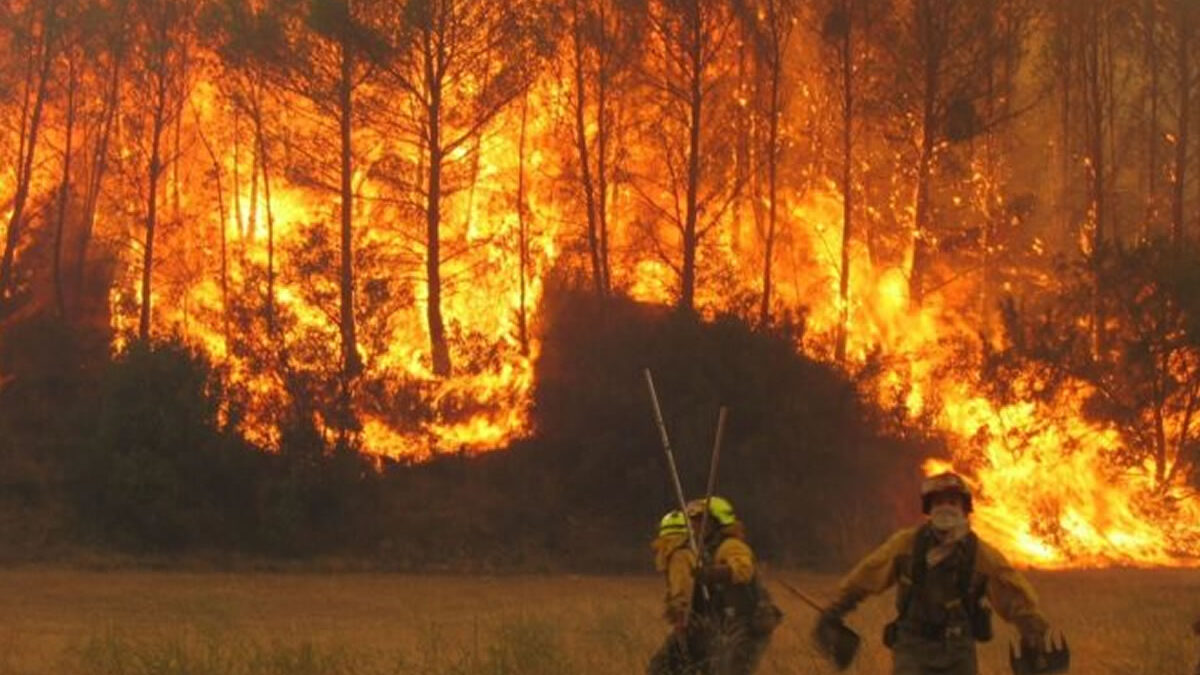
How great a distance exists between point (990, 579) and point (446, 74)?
120ft

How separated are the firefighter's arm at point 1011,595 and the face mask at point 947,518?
247 millimetres

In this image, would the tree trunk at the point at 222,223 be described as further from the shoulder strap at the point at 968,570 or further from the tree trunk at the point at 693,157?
the shoulder strap at the point at 968,570

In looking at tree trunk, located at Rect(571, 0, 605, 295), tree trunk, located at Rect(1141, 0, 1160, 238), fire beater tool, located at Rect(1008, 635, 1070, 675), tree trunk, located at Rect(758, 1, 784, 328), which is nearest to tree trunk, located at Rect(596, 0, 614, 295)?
tree trunk, located at Rect(571, 0, 605, 295)

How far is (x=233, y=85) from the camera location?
46.1 metres

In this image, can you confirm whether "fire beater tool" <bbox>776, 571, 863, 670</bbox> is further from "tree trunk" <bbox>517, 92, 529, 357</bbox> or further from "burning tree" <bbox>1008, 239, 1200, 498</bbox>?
"tree trunk" <bbox>517, 92, 529, 357</bbox>

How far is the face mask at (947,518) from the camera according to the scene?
8.41 m

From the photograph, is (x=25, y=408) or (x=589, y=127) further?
(x=589, y=127)

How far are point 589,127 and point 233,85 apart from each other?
10238 millimetres

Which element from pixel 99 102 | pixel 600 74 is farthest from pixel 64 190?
pixel 600 74

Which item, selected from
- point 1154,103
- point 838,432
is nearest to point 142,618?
point 838,432

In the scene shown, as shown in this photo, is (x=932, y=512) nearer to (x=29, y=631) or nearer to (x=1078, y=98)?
(x=29, y=631)

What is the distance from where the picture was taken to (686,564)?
10.6m

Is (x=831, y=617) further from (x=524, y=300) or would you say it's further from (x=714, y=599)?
(x=524, y=300)

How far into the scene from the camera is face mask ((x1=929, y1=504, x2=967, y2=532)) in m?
8.41
